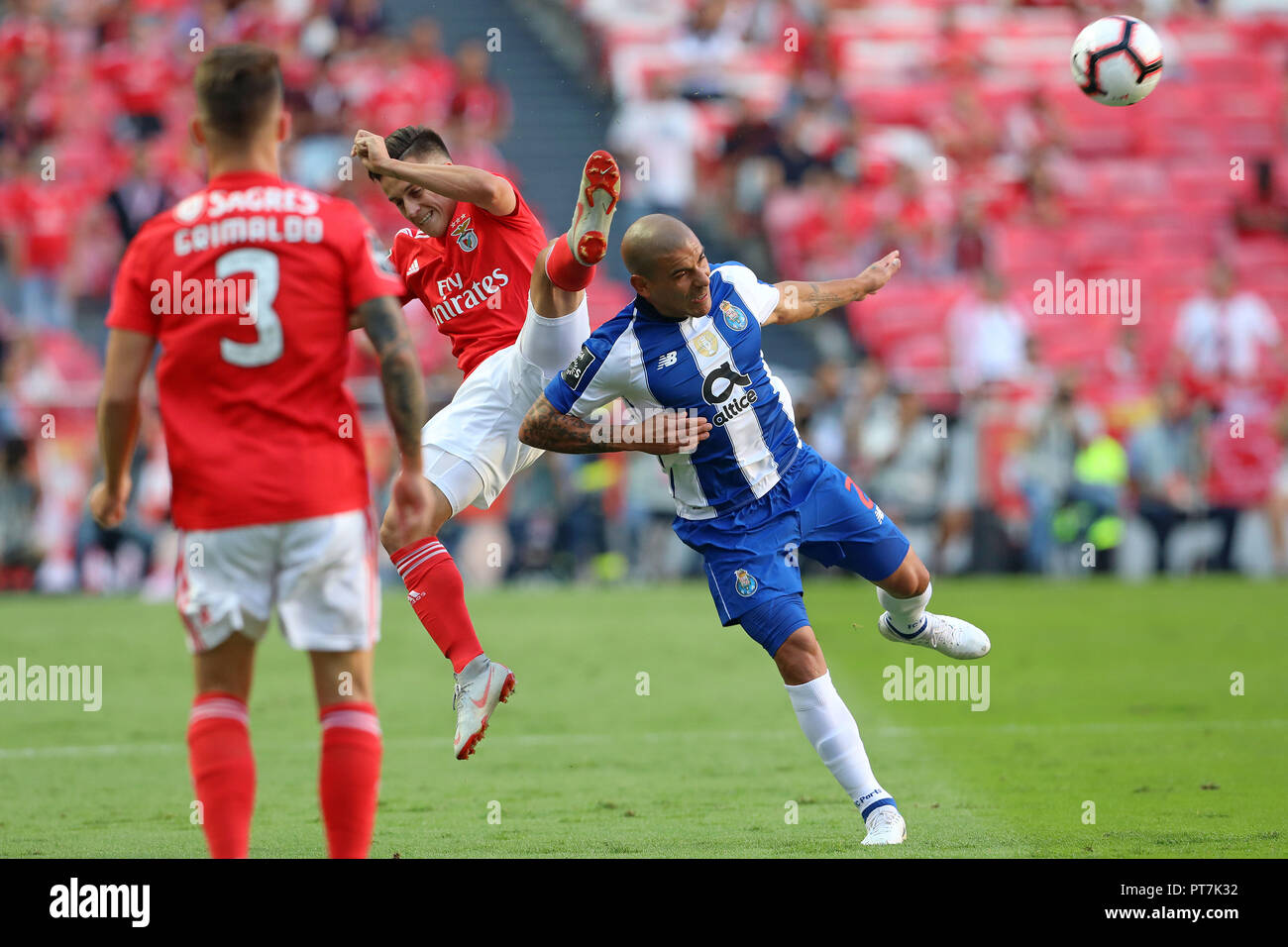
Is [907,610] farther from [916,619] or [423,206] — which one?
[423,206]

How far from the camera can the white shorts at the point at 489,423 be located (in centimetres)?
743

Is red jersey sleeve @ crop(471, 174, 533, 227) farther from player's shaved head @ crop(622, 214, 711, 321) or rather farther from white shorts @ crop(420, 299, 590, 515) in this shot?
player's shaved head @ crop(622, 214, 711, 321)

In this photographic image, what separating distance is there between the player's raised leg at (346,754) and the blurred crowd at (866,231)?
11.6 meters

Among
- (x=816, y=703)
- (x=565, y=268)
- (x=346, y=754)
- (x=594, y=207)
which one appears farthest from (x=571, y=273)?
(x=346, y=754)

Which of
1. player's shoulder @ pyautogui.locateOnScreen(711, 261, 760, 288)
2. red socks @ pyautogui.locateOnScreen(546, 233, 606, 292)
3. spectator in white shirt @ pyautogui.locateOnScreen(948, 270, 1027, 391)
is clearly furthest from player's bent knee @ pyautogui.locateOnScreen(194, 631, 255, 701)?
spectator in white shirt @ pyautogui.locateOnScreen(948, 270, 1027, 391)

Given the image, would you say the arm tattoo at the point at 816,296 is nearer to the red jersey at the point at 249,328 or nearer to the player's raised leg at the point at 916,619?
the player's raised leg at the point at 916,619

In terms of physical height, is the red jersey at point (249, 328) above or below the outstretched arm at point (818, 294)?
below

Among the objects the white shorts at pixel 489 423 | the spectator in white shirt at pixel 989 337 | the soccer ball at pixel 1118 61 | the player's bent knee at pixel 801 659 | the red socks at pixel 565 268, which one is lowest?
the player's bent knee at pixel 801 659

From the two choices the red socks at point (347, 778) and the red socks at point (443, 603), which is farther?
the red socks at point (443, 603)

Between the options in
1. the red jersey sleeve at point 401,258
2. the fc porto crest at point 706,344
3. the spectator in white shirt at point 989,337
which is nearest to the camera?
the fc porto crest at point 706,344

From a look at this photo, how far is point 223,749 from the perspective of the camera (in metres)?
4.86

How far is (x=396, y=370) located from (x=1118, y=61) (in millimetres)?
5197
